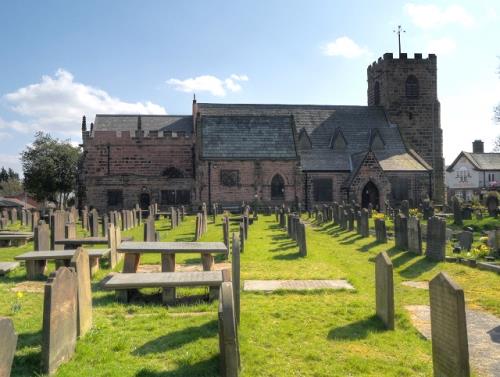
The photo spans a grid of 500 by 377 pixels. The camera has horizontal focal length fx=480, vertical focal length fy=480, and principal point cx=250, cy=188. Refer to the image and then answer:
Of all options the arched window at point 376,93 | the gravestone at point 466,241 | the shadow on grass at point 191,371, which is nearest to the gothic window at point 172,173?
the arched window at point 376,93

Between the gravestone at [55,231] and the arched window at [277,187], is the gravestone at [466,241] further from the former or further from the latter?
the arched window at [277,187]

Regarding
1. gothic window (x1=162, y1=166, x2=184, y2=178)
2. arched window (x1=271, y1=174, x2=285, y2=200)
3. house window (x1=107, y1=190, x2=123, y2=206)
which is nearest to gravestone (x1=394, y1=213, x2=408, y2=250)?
arched window (x1=271, y1=174, x2=285, y2=200)

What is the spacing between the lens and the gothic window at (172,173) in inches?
1575

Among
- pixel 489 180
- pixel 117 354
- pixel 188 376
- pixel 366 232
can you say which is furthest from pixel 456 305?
pixel 489 180

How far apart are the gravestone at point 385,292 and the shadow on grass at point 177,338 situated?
103 inches

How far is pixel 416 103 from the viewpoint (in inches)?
1670

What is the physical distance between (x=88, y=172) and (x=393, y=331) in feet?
115

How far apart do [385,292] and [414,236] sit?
7.47 metres

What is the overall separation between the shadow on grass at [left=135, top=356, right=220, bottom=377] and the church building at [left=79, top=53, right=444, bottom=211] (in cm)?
2692

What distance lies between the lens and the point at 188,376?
542cm

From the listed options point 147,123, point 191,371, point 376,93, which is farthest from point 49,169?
point 191,371

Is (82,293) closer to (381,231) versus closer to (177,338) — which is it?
(177,338)

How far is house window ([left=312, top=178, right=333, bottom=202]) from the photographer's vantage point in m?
36.8

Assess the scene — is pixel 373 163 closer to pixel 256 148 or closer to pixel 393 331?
pixel 256 148
